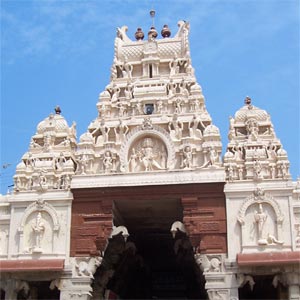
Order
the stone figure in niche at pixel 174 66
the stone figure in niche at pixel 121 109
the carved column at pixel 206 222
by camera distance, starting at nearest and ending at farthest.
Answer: the carved column at pixel 206 222, the stone figure in niche at pixel 121 109, the stone figure in niche at pixel 174 66

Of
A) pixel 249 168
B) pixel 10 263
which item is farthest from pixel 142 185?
pixel 10 263

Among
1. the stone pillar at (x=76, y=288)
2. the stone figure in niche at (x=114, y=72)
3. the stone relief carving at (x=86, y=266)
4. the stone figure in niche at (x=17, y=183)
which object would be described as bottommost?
the stone pillar at (x=76, y=288)

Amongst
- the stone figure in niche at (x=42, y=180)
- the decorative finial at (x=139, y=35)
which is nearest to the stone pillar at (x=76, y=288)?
the stone figure in niche at (x=42, y=180)

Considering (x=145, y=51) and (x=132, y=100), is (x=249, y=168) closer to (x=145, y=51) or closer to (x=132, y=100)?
(x=132, y=100)

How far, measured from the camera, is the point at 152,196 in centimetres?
2334

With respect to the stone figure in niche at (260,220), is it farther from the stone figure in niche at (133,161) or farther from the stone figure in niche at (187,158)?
the stone figure in niche at (133,161)

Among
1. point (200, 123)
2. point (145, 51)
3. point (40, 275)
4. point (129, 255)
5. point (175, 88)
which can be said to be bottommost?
point (40, 275)

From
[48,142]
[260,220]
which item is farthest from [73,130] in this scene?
[260,220]

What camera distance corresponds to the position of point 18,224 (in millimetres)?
23828

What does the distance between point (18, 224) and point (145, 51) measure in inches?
378

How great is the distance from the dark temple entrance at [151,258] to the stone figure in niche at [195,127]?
9.31ft

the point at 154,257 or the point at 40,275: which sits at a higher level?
the point at 154,257

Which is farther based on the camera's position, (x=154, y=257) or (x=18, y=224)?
(x=154, y=257)

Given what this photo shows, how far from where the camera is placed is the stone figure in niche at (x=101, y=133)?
24875mm
